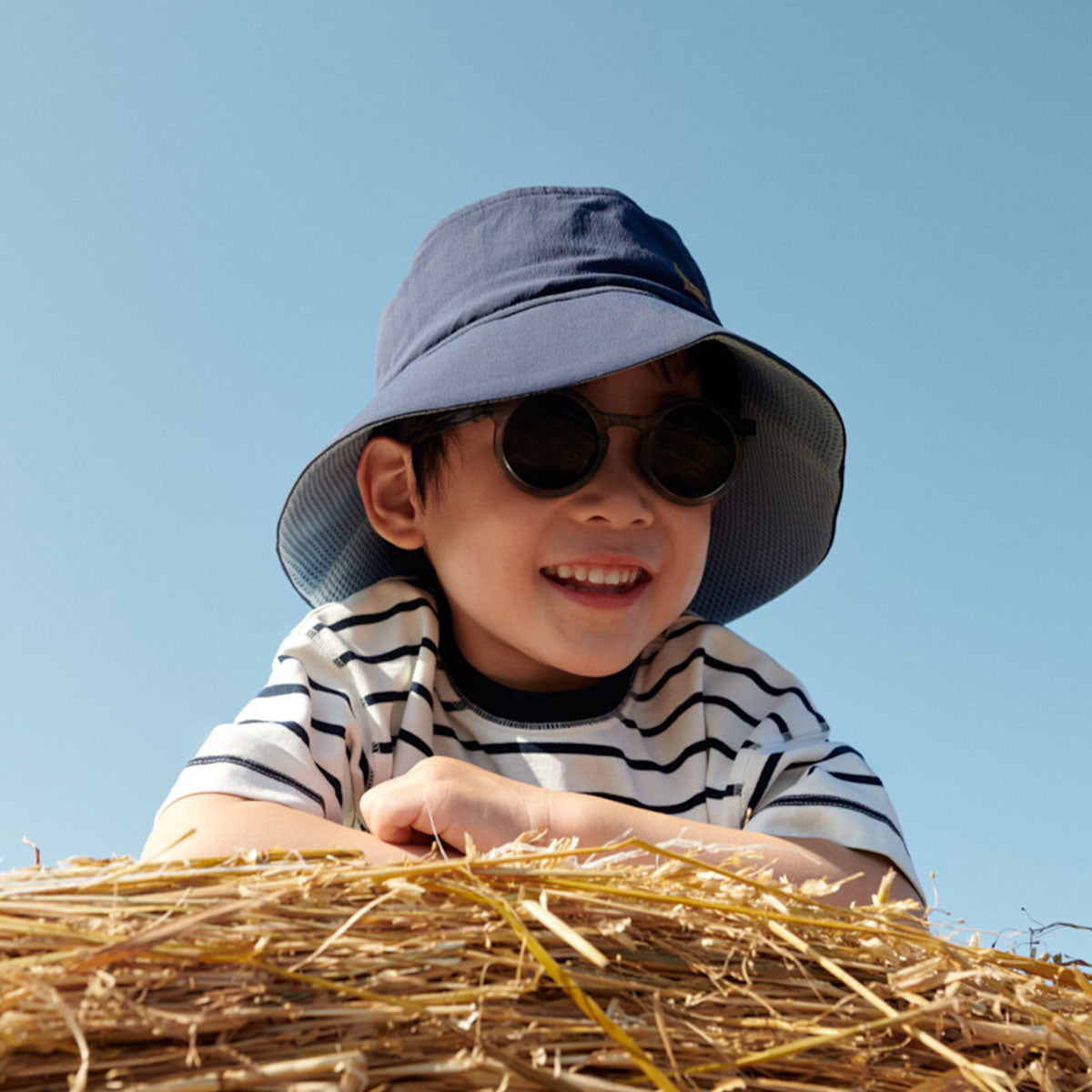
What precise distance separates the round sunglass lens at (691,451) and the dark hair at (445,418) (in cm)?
8

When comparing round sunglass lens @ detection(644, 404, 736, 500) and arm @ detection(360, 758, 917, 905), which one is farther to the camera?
round sunglass lens @ detection(644, 404, 736, 500)

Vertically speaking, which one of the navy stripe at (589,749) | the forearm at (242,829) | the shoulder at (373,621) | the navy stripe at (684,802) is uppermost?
the shoulder at (373,621)

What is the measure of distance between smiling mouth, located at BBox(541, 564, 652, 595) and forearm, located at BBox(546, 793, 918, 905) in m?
0.57

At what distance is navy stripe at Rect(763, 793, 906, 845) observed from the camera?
2.20 metres

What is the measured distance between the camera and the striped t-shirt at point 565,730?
2197 mm

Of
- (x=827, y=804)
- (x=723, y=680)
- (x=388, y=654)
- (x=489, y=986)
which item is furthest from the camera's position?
(x=723, y=680)

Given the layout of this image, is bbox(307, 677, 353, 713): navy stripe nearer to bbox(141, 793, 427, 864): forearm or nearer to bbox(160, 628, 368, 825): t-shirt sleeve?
bbox(160, 628, 368, 825): t-shirt sleeve

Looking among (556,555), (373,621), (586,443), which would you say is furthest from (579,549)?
(373,621)

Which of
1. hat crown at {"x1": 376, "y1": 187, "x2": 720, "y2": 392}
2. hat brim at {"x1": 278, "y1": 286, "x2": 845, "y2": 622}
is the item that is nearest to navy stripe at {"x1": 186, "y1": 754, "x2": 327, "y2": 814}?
hat brim at {"x1": 278, "y1": 286, "x2": 845, "y2": 622}

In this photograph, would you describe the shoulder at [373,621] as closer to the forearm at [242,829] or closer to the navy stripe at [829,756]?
the forearm at [242,829]

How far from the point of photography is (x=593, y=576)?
248cm

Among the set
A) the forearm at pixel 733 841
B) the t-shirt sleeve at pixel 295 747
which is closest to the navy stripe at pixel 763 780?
the forearm at pixel 733 841

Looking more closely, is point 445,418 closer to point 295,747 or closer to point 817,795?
point 295,747

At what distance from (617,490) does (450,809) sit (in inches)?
34.0
